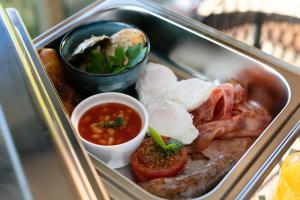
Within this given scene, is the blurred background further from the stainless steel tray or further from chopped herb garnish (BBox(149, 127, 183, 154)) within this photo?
chopped herb garnish (BBox(149, 127, 183, 154))

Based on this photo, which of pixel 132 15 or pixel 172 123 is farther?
pixel 132 15

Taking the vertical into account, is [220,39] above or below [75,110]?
above

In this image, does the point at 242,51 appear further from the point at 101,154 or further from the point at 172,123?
the point at 101,154

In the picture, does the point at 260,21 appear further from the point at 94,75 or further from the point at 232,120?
the point at 94,75

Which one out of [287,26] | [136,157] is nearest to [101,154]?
[136,157]

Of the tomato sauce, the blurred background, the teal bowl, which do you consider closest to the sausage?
the tomato sauce

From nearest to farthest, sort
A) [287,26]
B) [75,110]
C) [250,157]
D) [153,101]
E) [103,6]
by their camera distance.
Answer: [250,157], [75,110], [153,101], [103,6], [287,26]

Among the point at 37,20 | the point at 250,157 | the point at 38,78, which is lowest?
the point at 37,20
